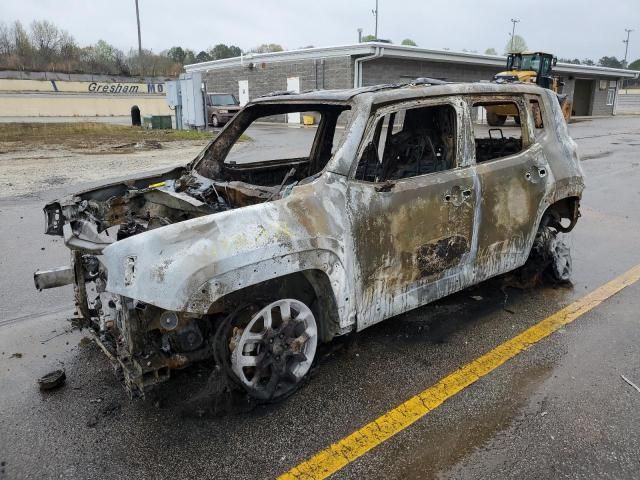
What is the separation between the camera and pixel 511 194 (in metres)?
3.94

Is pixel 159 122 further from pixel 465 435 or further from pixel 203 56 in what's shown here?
pixel 203 56

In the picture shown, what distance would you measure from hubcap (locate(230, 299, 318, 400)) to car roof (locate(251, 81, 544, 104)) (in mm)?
1428

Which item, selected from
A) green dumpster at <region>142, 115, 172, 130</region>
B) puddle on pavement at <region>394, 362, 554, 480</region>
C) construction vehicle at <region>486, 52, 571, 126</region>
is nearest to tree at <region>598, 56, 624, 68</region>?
construction vehicle at <region>486, 52, 571, 126</region>

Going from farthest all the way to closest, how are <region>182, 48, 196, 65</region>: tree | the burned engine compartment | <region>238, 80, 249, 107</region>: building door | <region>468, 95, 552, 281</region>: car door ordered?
<region>182, 48, 196, 65</region>: tree
<region>238, 80, 249, 107</region>: building door
<region>468, 95, 552, 281</region>: car door
the burned engine compartment

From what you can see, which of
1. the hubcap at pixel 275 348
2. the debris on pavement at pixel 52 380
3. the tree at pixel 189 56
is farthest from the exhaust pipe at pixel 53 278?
the tree at pixel 189 56

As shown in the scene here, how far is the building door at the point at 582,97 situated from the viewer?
3847cm

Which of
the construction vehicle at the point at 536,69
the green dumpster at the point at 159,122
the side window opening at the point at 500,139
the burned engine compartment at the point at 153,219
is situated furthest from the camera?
the construction vehicle at the point at 536,69

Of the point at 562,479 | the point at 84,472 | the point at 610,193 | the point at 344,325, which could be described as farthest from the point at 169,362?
the point at 610,193

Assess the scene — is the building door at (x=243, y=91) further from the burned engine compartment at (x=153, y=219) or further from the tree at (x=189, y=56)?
the tree at (x=189, y=56)

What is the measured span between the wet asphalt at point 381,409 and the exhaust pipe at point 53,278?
606 mm

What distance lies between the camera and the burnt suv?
82.4 feet

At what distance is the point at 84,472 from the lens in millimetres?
2502

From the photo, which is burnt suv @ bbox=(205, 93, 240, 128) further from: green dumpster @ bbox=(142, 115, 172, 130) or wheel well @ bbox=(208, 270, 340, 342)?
wheel well @ bbox=(208, 270, 340, 342)

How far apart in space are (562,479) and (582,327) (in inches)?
73.4
